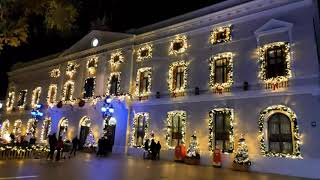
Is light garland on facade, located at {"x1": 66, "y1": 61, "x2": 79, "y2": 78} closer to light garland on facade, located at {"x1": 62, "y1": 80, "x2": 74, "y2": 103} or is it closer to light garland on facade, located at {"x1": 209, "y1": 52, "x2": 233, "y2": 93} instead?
light garland on facade, located at {"x1": 62, "y1": 80, "x2": 74, "y2": 103}

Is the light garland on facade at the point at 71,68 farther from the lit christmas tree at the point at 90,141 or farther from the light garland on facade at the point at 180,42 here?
the light garland on facade at the point at 180,42

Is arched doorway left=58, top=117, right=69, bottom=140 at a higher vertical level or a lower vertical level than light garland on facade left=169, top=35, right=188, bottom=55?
lower

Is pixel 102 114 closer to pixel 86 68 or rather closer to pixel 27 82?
pixel 86 68

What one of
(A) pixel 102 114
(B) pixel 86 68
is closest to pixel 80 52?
(B) pixel 86 68

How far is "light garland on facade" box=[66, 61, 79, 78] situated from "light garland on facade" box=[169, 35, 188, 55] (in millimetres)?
11203

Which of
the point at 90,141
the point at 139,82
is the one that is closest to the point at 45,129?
the point at 90,141

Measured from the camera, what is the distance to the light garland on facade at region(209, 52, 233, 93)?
18.8 metres

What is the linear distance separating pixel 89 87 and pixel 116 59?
3.94 metres

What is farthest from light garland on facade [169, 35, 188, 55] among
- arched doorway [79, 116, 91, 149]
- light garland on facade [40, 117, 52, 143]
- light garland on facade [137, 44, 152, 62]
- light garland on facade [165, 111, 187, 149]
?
light garland on facade [40, 117, 52, 143]

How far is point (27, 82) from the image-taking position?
34.8 m

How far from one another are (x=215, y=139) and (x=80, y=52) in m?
16.5

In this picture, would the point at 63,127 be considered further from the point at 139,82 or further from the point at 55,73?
the point at 139,82

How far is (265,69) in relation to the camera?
17531mm

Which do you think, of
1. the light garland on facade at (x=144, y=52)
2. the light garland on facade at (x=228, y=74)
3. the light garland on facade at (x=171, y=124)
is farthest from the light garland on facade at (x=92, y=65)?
the light garland on facade at (x=228, y=74)
